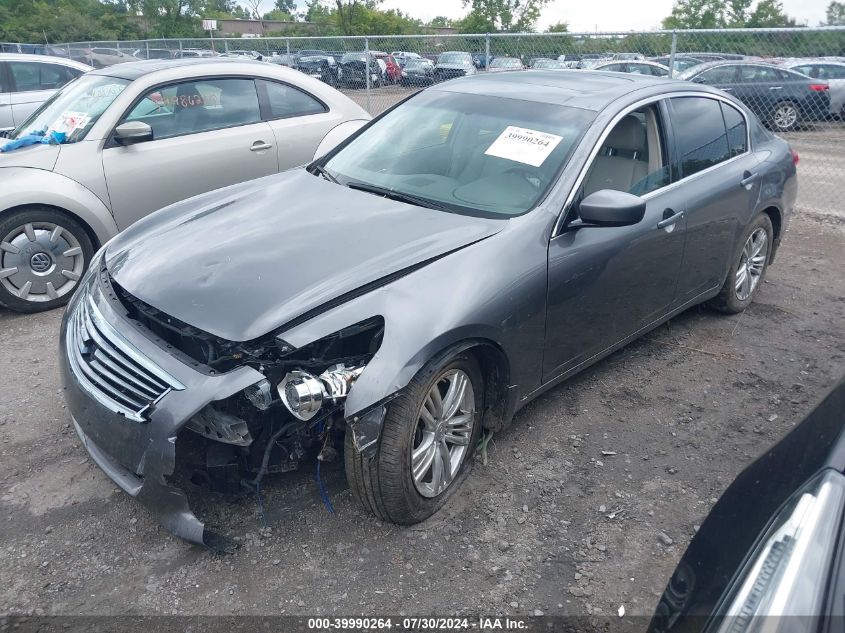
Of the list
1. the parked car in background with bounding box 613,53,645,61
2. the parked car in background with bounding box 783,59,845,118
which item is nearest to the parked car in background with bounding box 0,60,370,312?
the parked car in background with bounding box 613,53,645,61

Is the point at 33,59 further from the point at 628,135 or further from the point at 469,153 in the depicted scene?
the point at 628,135

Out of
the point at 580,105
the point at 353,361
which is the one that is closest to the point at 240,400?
the point at 353,361

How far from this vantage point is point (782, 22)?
4819 cm

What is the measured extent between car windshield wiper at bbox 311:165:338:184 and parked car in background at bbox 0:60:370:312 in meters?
1.83

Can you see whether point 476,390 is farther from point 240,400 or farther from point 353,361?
point 240,400

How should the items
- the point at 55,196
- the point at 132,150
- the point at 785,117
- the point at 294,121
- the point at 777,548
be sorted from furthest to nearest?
the point at 785,117
the point at 294,121
the point at 132,150
the point at 55,196
the point at 777,548

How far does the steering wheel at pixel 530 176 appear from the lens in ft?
10.7

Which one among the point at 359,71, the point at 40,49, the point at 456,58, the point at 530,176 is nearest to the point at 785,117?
the point at 456,58

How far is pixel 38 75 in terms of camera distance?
31.2 feet

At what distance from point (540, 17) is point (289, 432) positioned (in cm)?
4600

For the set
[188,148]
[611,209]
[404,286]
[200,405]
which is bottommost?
[200,405]

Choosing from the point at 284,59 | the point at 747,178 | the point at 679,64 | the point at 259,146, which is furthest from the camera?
the point at 284,59

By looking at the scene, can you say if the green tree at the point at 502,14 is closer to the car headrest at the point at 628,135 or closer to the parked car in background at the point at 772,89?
the parked car in background at the point at 772,89

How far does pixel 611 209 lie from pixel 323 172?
5.63 ft
